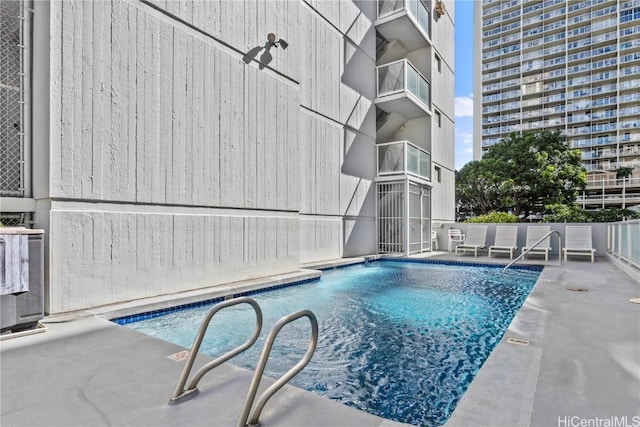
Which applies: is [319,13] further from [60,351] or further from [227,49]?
[60,351]

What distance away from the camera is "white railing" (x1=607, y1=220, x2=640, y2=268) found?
6.59 meters

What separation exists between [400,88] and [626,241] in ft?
26.3

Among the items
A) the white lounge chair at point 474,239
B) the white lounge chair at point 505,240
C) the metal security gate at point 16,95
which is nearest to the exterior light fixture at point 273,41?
the metal security gate at point 16,95

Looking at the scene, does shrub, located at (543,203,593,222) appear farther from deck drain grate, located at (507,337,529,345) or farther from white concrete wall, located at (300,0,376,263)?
deck drain grate, located at (507,337,529,345)

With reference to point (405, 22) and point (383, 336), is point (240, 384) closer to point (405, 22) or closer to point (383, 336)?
point (383, 336)

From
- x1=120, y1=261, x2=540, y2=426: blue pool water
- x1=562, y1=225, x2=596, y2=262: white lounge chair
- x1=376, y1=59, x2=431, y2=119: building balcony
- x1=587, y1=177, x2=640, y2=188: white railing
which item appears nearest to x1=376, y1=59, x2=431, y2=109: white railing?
x1=376, y1=59, x2=431, y2=119: building balcony

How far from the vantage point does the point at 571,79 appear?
156 feet

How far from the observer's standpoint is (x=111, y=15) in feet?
14.9

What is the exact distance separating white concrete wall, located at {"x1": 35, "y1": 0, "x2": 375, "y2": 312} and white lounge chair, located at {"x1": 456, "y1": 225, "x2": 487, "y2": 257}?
656 centimetres

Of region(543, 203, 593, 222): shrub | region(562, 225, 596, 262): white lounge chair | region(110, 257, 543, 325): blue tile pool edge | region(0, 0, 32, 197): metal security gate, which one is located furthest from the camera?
region(543, 203, 593, 222): shrub

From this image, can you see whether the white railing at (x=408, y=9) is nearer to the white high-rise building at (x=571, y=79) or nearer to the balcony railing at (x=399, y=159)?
the balcony railing at (x=399, y=159)

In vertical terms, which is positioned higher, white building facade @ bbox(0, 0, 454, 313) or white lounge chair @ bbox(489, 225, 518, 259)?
white building facade @ bbox(0, 0, 454, 313)

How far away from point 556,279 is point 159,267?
7.39m

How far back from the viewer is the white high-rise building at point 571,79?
42688mm
